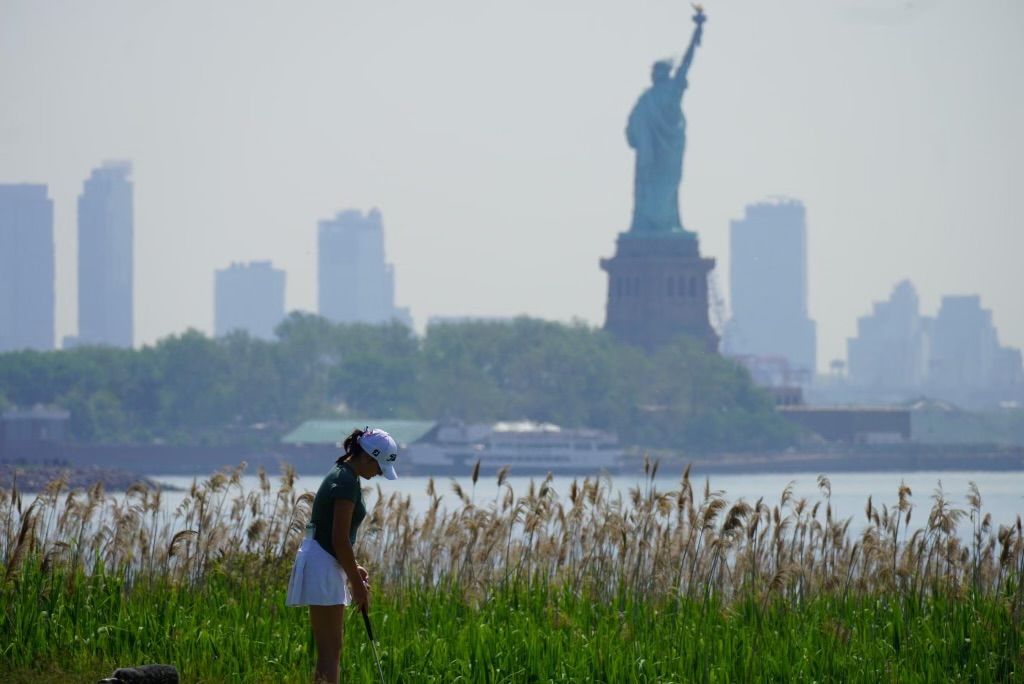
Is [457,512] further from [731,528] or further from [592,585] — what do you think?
[731,528]

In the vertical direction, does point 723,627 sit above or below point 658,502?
below

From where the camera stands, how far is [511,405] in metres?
132

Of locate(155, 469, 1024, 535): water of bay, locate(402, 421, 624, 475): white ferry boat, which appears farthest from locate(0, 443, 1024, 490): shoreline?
locate(155, 469, 1024, 535): water of bay

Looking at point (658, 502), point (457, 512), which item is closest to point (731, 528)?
point (658, 502)

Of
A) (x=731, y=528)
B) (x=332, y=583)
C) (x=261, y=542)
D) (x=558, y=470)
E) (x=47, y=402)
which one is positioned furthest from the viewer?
(x=47, y=402)

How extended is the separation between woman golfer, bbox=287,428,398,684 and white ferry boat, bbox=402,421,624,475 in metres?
105

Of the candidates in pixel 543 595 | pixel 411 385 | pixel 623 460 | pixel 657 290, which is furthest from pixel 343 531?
pixel 411 385

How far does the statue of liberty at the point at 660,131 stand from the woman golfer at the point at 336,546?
373 ft

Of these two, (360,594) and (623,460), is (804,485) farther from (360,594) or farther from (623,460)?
(360,594)

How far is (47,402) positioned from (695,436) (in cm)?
4118

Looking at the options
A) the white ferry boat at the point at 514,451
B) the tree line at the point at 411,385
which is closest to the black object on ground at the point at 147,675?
the white ferry boat at the point at 514,451

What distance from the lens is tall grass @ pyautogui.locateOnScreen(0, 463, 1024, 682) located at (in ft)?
42.7

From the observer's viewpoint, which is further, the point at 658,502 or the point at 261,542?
the point at 261,542

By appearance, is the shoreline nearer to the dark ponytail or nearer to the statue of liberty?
the statue of liberty
